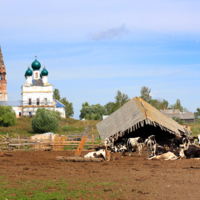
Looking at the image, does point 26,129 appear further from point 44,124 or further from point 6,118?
point 44,124

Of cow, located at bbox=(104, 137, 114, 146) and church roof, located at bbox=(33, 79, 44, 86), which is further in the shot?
church roof, located at bbox=(33, 79, 44, 86)

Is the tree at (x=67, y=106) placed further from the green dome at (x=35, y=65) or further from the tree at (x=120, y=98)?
the tree at (x=120, y=98)

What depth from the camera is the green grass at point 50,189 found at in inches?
300

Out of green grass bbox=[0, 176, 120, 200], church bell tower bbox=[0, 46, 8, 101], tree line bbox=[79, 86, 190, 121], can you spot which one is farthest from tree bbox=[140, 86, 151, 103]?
green grass bbox=[0, 176, 120, 200]

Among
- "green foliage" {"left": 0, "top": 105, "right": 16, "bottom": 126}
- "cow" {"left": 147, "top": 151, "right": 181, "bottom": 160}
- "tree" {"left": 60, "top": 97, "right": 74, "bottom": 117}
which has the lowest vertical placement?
"cow" {"left": 147, "top": 151, "right": 181, "bottom": 160}

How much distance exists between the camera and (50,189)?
8.38 meters

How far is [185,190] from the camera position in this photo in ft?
26.1

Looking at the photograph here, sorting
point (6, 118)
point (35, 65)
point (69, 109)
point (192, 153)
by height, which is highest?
point (35, 65)

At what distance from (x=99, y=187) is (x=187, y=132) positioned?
13063 mm

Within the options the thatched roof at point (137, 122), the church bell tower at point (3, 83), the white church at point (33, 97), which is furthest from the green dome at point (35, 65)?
the thatched roof at point (137, 122)

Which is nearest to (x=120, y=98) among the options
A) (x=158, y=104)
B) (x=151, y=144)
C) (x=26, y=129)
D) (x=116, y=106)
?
(x=116, y=106)

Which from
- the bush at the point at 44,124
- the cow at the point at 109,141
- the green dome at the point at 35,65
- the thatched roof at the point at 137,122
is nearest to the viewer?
the thatched roof at the point at 137,122

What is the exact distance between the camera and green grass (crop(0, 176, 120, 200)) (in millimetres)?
7625

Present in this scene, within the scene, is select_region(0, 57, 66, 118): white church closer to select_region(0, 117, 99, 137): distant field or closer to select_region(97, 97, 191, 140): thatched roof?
select_region(0, 117, 99, 137): distant field
